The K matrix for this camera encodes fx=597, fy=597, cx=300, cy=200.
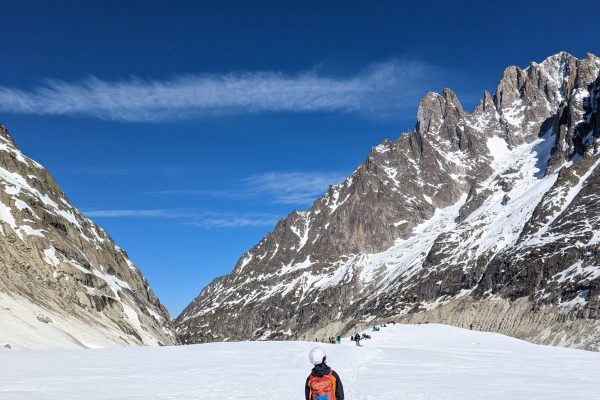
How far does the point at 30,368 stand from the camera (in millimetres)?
25484

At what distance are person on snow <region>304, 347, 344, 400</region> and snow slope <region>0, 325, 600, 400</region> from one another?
8424 millimetres

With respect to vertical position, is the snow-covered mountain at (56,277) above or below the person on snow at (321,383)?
above

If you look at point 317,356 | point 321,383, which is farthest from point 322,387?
point 317,356

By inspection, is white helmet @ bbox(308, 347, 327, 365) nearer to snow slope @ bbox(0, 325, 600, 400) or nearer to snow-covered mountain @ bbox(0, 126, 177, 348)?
snow slope @ bbox(0, 325, 600, 400)

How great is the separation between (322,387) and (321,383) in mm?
81

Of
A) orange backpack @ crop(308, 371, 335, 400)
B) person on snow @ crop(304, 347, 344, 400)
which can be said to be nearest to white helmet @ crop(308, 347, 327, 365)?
person on snow @ crop(304, 347, 344, 400)

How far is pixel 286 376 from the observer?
2616 cm

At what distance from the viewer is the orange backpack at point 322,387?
11.7m

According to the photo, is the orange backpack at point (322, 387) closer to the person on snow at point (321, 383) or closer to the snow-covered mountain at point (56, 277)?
the person on snow at point (321, 383)

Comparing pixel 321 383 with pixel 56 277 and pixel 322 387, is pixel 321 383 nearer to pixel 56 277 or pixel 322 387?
pixel 322 387

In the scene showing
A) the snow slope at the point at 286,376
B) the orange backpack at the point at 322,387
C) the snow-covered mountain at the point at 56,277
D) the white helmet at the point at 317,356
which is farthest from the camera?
the snow-covered mountain at the point at 56,277

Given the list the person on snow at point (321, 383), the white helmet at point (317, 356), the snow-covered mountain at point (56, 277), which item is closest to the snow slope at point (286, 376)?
the person on snow at point (321, 383)

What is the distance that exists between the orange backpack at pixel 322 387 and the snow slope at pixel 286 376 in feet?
27.7

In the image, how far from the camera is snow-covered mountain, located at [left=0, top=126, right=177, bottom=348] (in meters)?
55.0
